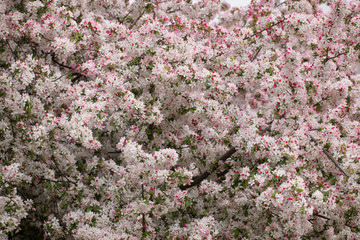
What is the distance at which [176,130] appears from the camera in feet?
23.4

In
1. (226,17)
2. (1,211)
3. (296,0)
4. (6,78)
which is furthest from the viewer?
(226,17)

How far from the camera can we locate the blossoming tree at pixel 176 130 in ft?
18.6

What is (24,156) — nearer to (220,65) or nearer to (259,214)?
(220,65)

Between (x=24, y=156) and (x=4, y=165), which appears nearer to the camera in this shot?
(x=4, y=165)

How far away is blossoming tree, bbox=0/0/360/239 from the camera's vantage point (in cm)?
567

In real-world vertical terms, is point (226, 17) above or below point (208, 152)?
above

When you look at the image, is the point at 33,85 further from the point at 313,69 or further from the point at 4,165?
the point at 313,69

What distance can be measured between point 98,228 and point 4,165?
207cm

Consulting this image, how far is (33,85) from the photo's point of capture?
659cm

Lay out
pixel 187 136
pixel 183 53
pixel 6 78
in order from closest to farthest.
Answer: pixel 6 78 → pixel 183 53 → pixel 187 136

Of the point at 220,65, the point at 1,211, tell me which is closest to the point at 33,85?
the point at 1,211

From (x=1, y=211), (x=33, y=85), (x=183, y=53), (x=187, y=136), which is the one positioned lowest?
(x=1, y=211)

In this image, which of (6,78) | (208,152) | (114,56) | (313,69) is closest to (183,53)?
(114,56)

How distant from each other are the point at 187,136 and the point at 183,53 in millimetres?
1636
